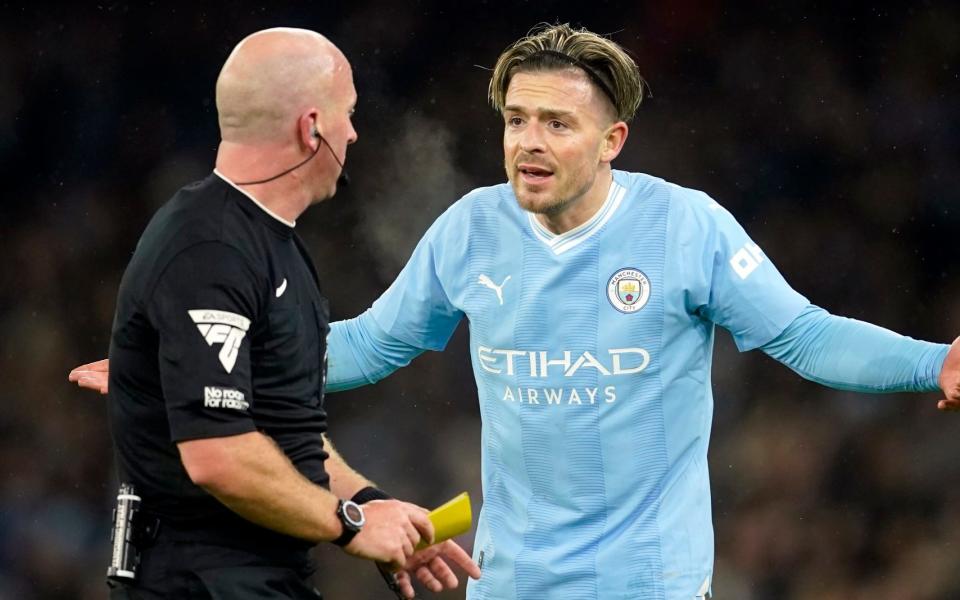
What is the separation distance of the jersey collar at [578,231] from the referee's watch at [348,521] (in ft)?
3.61

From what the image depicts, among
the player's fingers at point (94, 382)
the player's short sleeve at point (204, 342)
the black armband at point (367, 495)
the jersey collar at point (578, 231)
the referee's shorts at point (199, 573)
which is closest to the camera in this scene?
the player's short sleeve at point (204, 342)

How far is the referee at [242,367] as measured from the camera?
237cm

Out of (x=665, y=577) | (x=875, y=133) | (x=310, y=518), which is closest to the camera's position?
(x=310, y=518)

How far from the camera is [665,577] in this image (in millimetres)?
3240

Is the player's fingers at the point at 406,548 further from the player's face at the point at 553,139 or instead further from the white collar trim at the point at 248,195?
the player's face at the point at 553,139

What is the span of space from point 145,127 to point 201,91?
0.28m

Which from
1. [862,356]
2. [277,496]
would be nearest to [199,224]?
[277,496]

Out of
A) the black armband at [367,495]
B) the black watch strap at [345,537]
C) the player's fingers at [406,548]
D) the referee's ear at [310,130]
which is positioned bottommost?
the player's fingers at [406,548]

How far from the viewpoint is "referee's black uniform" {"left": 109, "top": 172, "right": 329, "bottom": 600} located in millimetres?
2359

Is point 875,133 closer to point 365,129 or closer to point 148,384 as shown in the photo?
point 365,129

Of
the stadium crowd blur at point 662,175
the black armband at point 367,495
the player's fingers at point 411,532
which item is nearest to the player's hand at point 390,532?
the player's fingers at point 411,532

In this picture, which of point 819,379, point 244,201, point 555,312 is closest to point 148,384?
point 244,201

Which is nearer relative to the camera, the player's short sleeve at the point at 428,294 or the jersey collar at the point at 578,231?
the jersey collar at the point at 578,231

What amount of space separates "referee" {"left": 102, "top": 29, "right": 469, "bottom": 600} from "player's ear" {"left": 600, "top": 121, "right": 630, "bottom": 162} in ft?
3.20
